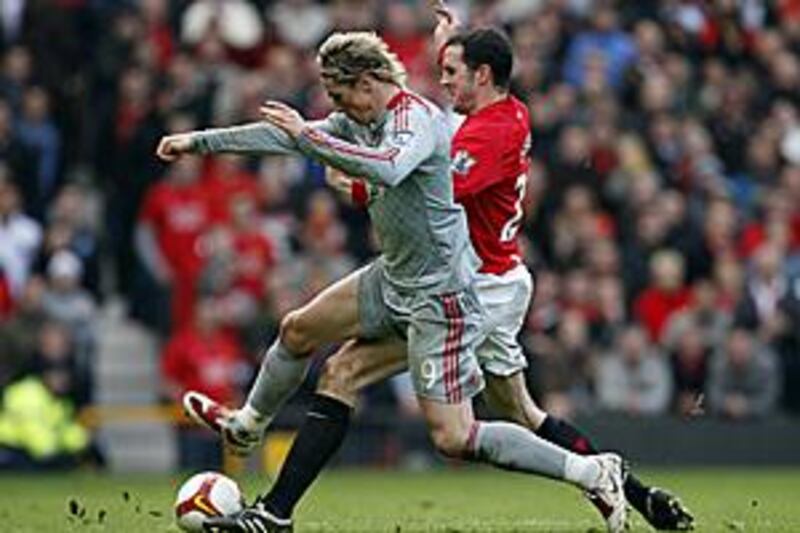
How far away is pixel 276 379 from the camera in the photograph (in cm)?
1178

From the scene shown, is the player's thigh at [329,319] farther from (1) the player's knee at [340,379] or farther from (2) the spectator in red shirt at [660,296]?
(2) the spectator in red shirt at [660,296]

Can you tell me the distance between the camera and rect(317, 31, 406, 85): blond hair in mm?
11023

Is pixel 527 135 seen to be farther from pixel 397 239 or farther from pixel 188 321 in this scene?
pixel 188 321

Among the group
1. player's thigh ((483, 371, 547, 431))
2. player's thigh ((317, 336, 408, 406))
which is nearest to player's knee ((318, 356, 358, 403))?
player's thigh ((317, 336, 408, 406))

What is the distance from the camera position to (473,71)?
12.1 metres

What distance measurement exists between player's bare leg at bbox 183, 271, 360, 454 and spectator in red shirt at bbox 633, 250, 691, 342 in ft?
30.3

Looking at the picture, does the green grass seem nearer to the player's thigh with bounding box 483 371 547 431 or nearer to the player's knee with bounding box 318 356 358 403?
the player's thigh with bounding box 483 371 547 431

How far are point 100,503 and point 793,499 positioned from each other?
4.30 metres

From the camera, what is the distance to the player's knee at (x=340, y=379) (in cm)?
1148

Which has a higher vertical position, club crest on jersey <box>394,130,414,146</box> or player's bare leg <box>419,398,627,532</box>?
club crest on jersey <box>394,130,414,146</box>

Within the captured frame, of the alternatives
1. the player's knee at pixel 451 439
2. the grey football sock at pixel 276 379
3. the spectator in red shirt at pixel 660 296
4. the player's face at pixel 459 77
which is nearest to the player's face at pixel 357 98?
the player's face at pixel 459 77

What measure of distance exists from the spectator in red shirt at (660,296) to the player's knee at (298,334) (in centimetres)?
931

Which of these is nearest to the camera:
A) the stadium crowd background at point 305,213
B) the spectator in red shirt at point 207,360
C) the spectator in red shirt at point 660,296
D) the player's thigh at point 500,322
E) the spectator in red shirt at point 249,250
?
the player's thigh at point 500,322

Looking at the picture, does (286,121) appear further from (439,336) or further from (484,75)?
(484,75)
